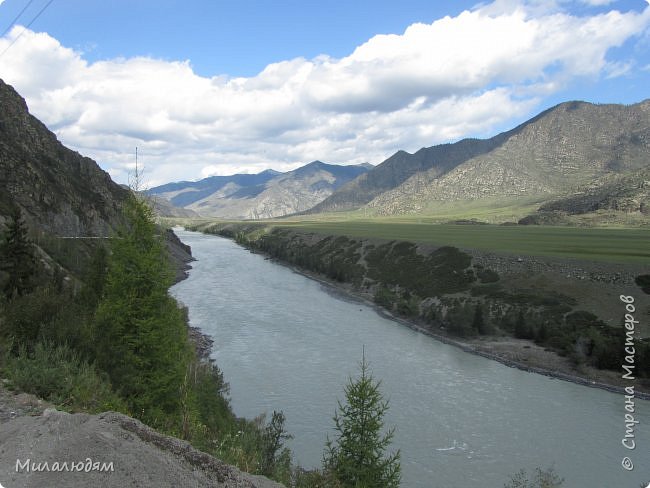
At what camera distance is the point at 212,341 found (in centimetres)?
4681

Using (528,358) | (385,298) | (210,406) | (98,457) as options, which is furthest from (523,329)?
(98,457)

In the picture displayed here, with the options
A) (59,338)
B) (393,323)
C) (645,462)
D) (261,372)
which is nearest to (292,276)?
(393,323)

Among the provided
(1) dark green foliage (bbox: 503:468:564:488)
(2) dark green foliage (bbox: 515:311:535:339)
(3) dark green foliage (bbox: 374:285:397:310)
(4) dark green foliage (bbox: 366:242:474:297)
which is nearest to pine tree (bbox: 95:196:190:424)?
(1) dark green foliage (bbox: 503:468:564:488)

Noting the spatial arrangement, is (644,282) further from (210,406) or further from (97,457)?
(97,457)

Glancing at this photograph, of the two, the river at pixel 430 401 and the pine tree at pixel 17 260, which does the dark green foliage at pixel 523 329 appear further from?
the pine tree at pixel 17 260

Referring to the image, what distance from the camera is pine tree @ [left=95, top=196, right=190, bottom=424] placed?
16250 mm

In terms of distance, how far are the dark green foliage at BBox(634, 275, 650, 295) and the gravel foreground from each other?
57227 mm

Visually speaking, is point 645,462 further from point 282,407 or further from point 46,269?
point 46,269

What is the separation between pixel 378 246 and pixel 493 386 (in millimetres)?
63994

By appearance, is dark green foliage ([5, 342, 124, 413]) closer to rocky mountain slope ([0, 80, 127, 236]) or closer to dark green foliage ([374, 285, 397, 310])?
rocky mountain slope ([0, 80, 127, 236])

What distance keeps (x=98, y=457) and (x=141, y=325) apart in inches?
417

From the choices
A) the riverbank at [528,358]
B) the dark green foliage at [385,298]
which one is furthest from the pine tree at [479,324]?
the dark green foliage at [385,298]

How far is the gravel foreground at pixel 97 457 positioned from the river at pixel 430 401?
18252 mm

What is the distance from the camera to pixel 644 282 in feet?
172
